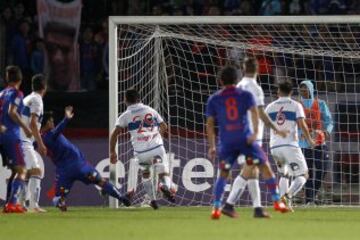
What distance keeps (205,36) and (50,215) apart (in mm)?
5937

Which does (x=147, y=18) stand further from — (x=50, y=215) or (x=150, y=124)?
(x=50, y=215)

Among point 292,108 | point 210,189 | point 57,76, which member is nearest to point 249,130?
point 292,108

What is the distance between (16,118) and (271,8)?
928 cm

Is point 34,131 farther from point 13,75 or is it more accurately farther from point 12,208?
point 12,208

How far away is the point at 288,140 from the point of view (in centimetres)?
1730

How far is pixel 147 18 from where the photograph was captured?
61.7 ft

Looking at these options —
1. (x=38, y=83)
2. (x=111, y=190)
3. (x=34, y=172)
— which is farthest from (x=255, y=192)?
(x=34, y=172)

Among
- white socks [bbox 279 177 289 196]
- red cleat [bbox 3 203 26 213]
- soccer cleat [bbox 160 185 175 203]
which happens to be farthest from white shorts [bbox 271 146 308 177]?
red cleat [bbox 3 203 26 213]

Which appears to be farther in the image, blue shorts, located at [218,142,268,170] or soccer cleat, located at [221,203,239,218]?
soccer cleat, located at [221,203,239,218]

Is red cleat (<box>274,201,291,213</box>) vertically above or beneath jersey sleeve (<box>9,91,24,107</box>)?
beneath

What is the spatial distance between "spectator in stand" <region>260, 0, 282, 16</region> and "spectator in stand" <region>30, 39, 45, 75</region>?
14.4ft

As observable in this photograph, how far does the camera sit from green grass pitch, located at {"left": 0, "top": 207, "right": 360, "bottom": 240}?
12.1 meters

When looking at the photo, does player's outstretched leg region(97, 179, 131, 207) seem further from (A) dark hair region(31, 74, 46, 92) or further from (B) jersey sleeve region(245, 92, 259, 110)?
(B) jersey sleeve region(245, 92, 259, 110)

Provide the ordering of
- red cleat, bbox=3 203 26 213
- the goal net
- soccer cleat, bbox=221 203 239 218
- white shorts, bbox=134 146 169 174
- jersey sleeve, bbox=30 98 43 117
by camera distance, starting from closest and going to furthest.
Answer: soccer cleat, bbox=221 203 239 218
red cleat, bbox=3 203 26 213
jersey sleeve, bbox=30 98 43 117
white shorts, bbox=134 146 169 174
the goal net
